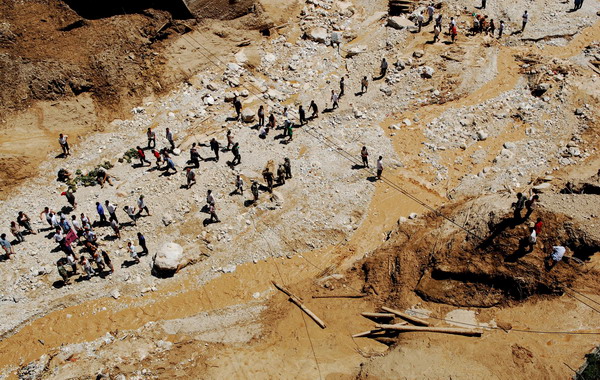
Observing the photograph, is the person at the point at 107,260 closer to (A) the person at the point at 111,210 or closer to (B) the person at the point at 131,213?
(A) the person at the point at 111,210

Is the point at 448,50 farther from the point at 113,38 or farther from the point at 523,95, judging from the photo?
the point at 113,38

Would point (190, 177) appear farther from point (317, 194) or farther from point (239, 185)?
point (317, 194)

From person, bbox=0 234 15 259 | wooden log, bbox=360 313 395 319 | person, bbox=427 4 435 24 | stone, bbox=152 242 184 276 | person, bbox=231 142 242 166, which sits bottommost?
wooden log, bbox=360 313 395 319

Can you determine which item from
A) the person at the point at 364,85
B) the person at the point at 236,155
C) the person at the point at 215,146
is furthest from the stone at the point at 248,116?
the person at the point at 364,85

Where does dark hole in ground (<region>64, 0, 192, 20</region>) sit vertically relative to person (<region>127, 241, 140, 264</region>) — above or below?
above

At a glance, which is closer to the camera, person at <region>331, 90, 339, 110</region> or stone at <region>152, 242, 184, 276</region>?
stone at <region>152, 242, 184, 276</region>

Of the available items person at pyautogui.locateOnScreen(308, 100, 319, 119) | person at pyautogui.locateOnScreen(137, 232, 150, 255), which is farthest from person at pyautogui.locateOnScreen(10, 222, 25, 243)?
person at pyautogui.locateOnScreen(308, 100, 319, 119)

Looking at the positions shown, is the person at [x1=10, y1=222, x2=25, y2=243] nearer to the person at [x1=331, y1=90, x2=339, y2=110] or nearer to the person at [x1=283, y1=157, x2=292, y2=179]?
the person at [x1=283, y1=157, x2=292, y2=179]
